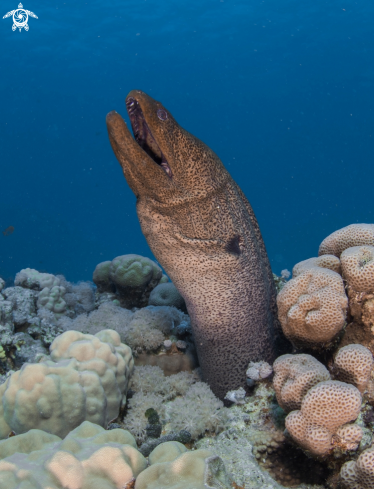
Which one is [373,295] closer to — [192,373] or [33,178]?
[192,373]

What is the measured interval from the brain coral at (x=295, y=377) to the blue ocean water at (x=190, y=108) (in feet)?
112

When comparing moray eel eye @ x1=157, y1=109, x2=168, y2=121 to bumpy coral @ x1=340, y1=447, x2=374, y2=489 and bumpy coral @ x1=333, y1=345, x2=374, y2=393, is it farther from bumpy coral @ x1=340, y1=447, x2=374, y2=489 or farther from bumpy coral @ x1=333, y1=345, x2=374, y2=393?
bumpy coral @ x1=340, y1=447, x2=374, y2=489

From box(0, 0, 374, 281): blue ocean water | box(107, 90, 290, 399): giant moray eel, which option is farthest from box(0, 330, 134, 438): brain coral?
box(0, 0, 374, 281): blue ocean water

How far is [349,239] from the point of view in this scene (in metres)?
2.74

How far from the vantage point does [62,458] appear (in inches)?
53.1

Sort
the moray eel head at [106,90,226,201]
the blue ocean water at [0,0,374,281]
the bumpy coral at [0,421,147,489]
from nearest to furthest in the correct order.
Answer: the bumpy coral at [0,421,147,489]
the moray eel head at [106,90,226,201]
the blue ocean water at [0,0,374,281]

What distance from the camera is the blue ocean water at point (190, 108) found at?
151 feet

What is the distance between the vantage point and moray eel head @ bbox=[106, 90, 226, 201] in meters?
2.32

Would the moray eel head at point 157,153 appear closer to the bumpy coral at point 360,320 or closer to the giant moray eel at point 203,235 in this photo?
the giant moray eel at point 203,235

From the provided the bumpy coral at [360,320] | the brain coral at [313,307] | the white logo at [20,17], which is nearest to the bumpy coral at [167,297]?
the brain coral at [313,307]

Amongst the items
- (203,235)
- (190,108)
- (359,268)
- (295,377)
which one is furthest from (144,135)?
(190,108)

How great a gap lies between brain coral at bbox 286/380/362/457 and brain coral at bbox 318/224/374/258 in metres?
1.33

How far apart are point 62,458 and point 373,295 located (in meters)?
2.04

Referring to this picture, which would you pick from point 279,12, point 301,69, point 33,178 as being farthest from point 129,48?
point 33,178
